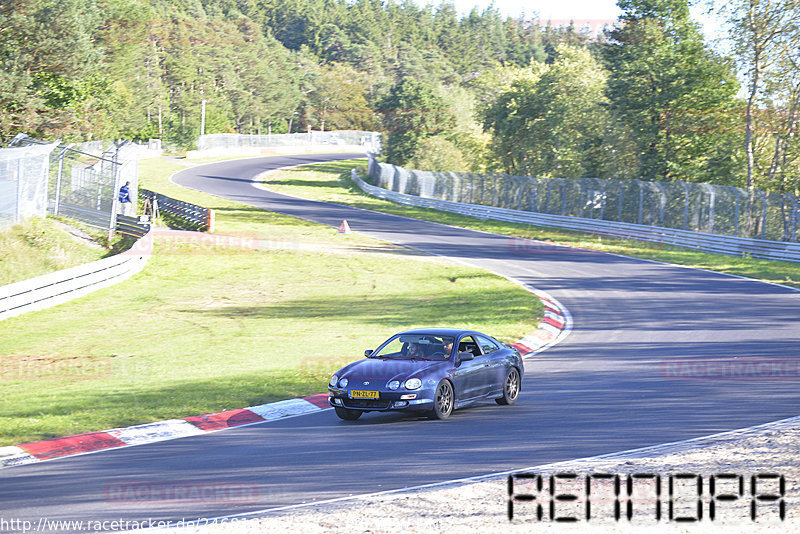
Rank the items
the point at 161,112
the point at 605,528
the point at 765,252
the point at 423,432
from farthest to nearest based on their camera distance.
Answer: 1. the point at 161,112
2. the point at 765,252
3. the point at 423,432
4. the point at 605,528

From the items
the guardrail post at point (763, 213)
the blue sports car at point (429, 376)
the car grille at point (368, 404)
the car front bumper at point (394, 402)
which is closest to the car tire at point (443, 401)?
the blue sports car at point (429, 376)

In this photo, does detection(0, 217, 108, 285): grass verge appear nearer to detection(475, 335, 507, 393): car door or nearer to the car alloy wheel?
detection(475, 335, 507, 393): car door

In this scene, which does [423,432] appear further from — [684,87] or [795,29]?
[684,87]

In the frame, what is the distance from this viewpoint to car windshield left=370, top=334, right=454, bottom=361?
12617 mm

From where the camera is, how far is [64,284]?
24.8m

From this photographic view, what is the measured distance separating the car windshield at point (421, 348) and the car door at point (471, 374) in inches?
9.2

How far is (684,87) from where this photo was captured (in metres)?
47.7

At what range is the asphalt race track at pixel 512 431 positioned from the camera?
27.1ft

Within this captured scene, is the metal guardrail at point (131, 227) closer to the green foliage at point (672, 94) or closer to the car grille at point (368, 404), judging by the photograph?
the car grille at point (368, 404)

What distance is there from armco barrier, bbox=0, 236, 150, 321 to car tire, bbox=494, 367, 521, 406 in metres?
14.4

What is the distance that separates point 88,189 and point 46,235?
4.33 m

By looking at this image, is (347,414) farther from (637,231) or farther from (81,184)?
(637,231)

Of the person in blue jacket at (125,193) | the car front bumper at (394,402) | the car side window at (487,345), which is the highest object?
the person in blue jacket at (125,193)

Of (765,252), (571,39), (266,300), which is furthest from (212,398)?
(571,39)
